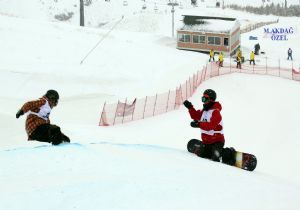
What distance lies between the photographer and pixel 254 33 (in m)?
57.2

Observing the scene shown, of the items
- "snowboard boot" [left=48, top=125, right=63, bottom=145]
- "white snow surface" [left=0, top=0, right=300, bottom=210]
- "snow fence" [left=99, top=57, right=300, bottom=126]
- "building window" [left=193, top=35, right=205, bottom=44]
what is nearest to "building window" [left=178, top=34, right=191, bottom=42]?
"building window" [left=193, top=35, right=205, bottom=44]

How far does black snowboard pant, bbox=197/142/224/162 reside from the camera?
8519 millimetres

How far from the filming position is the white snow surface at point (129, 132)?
5.48 metres

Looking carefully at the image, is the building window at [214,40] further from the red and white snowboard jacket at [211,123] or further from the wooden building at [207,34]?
the red and white snowboard jacket at [211,123]

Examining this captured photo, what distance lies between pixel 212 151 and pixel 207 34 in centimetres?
3546

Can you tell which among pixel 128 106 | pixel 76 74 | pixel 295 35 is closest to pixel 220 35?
pixel 295 35

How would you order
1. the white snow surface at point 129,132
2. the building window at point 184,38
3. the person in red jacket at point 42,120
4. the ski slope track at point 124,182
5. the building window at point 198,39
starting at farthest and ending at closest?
the building window at point 184,38 < the building window at point 198,39 < the person in red jacket at point 42,120 < the white snow surface at point 129,132 < the ski slope track at point 124,182

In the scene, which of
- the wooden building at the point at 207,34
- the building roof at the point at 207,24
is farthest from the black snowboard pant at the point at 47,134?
the building roof at the point at 207,24

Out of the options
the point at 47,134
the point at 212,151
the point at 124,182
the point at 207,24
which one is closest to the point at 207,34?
the point at 207,24

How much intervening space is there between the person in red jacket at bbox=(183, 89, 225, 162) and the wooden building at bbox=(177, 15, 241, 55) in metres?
34.7

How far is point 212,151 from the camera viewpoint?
337 inches

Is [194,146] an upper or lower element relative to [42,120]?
lower

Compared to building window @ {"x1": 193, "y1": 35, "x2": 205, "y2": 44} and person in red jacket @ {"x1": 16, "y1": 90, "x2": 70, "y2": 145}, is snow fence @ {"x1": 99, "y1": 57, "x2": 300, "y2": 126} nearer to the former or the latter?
person in red jacket @ {"x1": 16, "y1": 90, "x2": 70, "y2": 145}

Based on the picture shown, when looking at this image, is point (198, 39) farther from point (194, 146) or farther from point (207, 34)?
point (194, 146)
